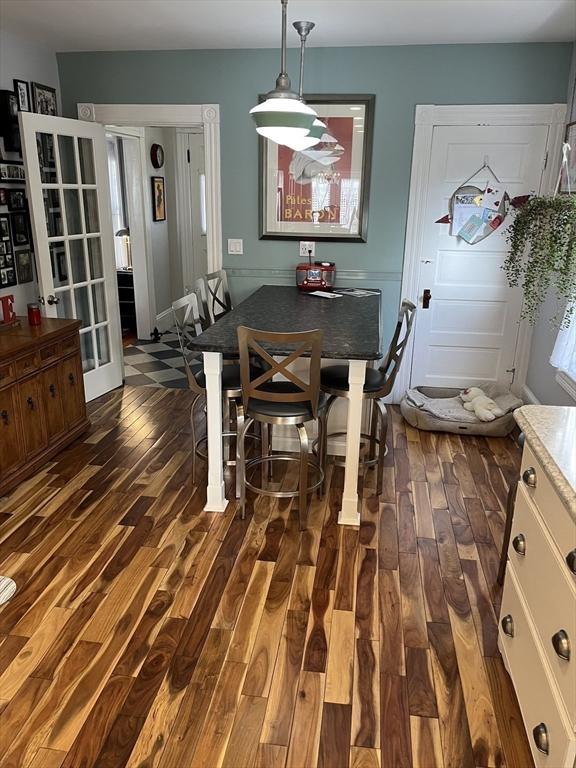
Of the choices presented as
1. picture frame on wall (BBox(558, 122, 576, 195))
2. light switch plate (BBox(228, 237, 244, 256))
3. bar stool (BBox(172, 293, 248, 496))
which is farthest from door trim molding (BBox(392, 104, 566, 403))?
bar stool (BBox(172, 293, 248, 496))

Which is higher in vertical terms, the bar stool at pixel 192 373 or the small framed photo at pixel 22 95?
the small framed photo at pixel 22 95

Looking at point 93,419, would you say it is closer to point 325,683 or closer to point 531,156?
point 325,683

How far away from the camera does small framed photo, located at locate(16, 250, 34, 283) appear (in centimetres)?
397

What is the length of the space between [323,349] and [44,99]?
2.98 meters

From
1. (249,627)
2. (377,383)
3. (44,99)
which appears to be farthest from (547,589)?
(44,99)

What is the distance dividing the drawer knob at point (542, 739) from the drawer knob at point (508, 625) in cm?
34

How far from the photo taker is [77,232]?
4.27 m

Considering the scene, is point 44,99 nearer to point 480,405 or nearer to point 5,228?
point 5,228

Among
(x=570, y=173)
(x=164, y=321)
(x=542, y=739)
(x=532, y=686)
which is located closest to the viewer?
(x=542, y=739)

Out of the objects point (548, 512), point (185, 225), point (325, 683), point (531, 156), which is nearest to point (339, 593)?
point (325, 683)

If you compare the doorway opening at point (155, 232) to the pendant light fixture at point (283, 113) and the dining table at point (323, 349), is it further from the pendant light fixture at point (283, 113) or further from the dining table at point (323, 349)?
the pendant light fixture at point (283, 113)

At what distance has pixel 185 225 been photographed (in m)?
6.89

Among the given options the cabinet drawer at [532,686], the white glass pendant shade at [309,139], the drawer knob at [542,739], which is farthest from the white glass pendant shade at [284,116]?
the drawer knob at [542,739]

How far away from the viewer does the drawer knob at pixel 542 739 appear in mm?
1511
